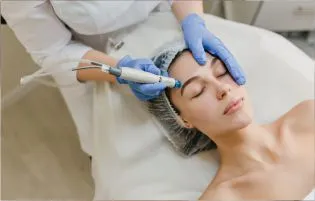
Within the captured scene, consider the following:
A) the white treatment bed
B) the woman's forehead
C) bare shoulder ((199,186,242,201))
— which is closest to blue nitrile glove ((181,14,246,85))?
the woman's forehead

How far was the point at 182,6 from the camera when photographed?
1.38 metres

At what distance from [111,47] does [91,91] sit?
14 cm

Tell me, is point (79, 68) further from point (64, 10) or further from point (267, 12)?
point (267, 12)

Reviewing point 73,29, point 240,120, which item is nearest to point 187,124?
point 240,120

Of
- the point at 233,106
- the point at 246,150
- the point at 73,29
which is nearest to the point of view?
the point at 233,106

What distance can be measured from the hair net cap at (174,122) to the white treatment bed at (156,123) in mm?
24

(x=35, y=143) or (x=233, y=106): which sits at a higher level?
(x=233, y=106)

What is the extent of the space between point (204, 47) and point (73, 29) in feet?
1.31

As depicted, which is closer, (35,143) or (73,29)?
(73,29)

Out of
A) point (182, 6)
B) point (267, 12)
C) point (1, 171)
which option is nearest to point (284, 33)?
point (267, 12)

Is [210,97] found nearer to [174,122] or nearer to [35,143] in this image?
[174,122]

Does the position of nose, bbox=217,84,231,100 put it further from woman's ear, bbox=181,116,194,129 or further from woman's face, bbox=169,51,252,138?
woman's ear, bbox=181,116,194,129

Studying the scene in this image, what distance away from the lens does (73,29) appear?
136 centimetres

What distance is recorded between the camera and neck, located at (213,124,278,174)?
1.20 metres
